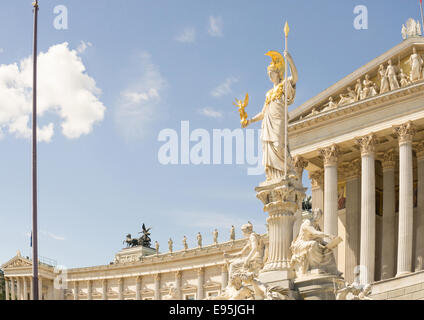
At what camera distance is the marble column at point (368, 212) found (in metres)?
51.5

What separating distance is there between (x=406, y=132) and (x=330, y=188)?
6989mm

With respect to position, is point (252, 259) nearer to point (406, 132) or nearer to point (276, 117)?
point (276, 117)

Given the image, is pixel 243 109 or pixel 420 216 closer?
pixel 243 109

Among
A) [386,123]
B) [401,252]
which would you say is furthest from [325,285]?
[386,123]

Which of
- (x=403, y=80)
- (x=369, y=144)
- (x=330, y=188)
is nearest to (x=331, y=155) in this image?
(x=330, y=188)

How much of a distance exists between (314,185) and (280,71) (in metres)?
39.7

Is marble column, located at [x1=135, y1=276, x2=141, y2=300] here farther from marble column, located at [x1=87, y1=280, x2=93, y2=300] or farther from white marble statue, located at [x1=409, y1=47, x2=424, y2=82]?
white marble statue, located at [x1=409, y1=47, x2=424, y2=82]

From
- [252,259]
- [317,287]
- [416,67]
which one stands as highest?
[416,67]

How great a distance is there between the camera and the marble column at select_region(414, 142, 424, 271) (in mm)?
52688

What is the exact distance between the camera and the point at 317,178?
61.4 metres

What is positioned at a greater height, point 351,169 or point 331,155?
point 331,155

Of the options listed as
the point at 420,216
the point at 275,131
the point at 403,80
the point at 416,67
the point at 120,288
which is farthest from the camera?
the point at 120,288
